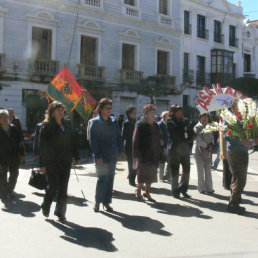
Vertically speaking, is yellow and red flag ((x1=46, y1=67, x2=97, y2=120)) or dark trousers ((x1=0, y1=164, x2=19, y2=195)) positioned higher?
yellow and red flag ((x1=46, y1=67, x2=97, y2=120))

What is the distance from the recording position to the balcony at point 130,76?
2544cm

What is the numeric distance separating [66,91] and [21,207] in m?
5.31

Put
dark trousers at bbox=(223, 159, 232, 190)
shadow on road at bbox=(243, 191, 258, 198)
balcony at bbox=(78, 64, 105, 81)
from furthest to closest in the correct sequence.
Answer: balcony at bbox=(78, 64, 105, 81) < dark trousers at bbox=(223, 159, 232, 190) < shadow on road at bbox=(243, 191, 258, 198)

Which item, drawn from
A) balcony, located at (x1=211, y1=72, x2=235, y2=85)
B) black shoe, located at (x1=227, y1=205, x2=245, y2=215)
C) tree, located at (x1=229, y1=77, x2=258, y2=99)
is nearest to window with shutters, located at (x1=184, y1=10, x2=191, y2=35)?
balcony, located at (x1=211, y1=72, x2=235, y2=85)

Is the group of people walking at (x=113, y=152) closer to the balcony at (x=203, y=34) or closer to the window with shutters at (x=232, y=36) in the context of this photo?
the balcony at (x=203, y=34)

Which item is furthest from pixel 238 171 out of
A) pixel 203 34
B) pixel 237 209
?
pixel 203 34

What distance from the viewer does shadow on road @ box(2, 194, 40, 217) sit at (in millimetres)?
6383

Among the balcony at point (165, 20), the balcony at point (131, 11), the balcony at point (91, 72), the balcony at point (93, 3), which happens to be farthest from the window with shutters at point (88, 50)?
the balcony at point (165, 20)

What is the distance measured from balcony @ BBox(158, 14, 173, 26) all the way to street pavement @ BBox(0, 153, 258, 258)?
2182cm

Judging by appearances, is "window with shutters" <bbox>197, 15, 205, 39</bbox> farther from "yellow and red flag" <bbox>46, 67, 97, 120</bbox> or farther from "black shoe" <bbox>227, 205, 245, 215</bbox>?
"black shoe" <bbox>227, 205, 245, 215</bbox>

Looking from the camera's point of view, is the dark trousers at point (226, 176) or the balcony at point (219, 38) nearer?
the dark trousers at point (226, 176)

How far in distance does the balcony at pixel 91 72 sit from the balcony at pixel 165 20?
6560mm

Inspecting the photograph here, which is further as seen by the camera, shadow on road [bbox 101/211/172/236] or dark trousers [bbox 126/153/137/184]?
dark trousers [bbox 126/153/137/184]

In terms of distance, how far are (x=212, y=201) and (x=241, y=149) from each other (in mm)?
1489
